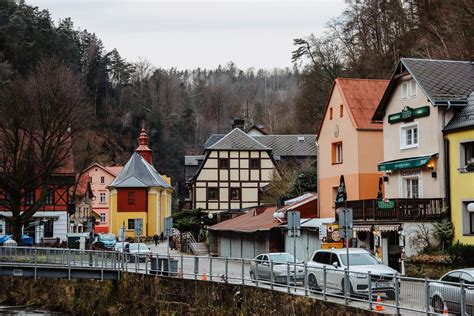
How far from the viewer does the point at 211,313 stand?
29.0 meters

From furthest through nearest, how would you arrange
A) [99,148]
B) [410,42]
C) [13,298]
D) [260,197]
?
[99,148] → [260,197] → [410,42] → [13,298]

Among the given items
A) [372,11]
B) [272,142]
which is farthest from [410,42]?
[272,142]

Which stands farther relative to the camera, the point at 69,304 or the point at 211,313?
the point at 69,304

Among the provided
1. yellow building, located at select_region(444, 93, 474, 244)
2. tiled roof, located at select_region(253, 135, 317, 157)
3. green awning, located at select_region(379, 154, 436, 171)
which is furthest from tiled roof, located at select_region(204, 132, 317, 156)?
yellow building, located at select_region(444, 93, 474, 244)

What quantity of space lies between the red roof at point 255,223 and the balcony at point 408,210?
10.6 m

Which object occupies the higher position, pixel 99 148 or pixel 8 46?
pixel 8 46

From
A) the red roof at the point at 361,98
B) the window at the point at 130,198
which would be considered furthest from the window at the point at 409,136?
the window at the point at 130,198

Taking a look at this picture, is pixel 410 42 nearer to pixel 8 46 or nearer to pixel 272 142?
pixel 272 142

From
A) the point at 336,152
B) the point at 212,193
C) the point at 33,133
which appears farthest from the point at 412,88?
the point at 212,193

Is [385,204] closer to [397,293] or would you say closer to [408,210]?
[408,210]

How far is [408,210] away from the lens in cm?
3566

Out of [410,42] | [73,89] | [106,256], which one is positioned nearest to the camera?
[106,256]

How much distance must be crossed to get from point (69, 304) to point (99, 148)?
8665 cm

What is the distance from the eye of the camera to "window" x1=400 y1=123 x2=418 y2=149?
38.2 metres
